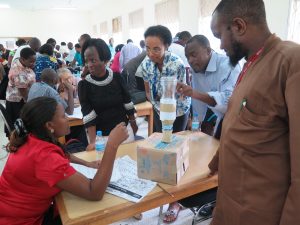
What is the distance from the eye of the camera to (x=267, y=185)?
2.56ft

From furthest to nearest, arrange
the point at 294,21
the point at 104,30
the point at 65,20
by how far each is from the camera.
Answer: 1. the point at 65,20
2. the point at 104,30
3. the point at 294,21

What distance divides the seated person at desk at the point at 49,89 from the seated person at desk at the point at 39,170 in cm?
89

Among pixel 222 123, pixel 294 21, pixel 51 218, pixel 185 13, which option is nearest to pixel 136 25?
pixel 185 13

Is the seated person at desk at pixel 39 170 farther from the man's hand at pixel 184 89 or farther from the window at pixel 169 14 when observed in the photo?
the window at pixel 169 14

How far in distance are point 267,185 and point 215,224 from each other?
1.07 feet

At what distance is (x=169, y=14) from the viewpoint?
664 centimetres

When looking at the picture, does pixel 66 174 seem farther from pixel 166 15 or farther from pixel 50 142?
pixel 166 15

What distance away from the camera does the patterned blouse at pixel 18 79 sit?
296cm

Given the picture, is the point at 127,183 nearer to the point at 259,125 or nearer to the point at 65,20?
the point at 259,125

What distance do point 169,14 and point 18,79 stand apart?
471 centimetres

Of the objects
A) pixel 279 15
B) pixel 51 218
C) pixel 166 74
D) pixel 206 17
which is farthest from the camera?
pixel 206 17

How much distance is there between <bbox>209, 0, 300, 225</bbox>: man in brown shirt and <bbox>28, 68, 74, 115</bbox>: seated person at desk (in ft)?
5.13

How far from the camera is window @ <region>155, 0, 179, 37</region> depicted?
6.40 metres

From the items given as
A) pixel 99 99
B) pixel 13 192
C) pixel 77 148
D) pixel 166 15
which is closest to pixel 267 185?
pixel 13 192
